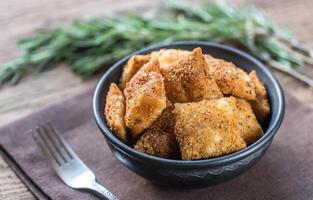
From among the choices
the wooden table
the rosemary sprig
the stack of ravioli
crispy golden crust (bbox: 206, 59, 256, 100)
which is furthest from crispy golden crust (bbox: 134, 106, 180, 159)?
Answer: the rosemary sprig

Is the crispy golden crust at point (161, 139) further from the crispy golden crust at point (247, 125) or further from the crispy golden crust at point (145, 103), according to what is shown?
the crispy golden crust at point (247, 125)

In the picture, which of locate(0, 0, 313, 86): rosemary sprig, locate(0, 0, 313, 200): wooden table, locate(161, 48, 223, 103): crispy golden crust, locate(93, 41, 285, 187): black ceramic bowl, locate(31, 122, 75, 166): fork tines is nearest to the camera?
locate(93, 41, 285, 187): black ceramic bowl

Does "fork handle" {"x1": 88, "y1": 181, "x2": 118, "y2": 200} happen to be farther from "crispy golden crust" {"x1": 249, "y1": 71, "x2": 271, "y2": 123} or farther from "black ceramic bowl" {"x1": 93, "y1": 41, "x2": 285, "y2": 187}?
"crispy golden crust" {"x1": 249, "y1": 71, "x2": 271, "y2": 123}

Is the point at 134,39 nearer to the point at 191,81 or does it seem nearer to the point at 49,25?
the point at 49,25

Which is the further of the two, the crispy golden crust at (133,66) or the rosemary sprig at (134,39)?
the rosemary sprig at (134,39)

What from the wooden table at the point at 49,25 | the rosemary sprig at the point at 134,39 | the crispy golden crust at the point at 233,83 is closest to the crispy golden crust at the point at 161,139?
the crispy golden crust at the point at 233,83

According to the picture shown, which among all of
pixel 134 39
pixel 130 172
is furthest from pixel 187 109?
pixel 134 39

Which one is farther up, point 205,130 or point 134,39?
point 205,130
